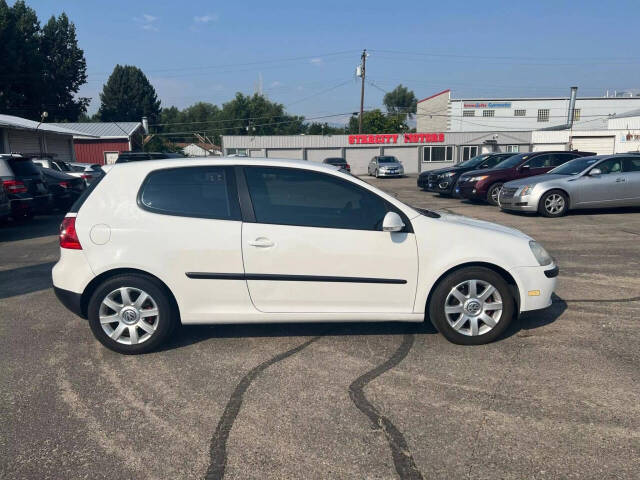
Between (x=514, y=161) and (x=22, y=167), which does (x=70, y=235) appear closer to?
(x=22, y=167)

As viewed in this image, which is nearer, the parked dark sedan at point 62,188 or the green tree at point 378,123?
the parked dark sedan at point 62,188

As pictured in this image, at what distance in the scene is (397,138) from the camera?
150 ft

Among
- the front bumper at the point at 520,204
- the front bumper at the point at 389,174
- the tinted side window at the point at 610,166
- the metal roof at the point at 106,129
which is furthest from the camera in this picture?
the metal roof at the point at 106,129

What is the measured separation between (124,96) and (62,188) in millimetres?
67148

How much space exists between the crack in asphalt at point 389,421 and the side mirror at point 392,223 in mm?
1029

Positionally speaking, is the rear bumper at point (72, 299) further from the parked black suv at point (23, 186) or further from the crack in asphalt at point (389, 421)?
the parked black suv at point (23, 186)

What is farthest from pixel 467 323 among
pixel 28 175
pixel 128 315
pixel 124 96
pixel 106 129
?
pixel 124 96

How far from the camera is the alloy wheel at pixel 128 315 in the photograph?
4129 mm

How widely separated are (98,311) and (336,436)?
2.32 meters

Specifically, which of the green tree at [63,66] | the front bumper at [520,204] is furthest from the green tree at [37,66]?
the front bumper at [520,204]

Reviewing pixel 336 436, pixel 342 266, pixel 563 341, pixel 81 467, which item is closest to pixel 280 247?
pixel 342 266

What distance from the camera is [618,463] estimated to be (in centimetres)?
267

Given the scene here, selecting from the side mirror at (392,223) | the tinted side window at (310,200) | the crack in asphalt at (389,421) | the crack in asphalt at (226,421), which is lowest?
the crack in asphalt at (226,421)

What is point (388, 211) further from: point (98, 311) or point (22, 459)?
point (22, 459)
